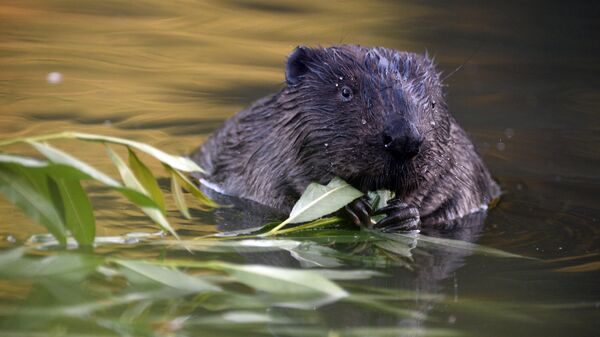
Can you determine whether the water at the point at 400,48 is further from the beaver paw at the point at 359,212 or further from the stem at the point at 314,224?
the beaver paw at the point at 359,212

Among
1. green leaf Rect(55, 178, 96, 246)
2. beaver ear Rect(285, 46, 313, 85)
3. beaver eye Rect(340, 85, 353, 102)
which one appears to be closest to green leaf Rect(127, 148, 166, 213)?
green leaf Rect(55, 178, 96, 246)

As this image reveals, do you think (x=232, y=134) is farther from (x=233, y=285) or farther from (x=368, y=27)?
(x=368, y=27)

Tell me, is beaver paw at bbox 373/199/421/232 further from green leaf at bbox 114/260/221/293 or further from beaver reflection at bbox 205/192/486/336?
green leaf at bbox 114/260/221/293

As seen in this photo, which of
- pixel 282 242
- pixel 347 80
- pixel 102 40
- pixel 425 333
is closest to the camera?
pixel 425 333

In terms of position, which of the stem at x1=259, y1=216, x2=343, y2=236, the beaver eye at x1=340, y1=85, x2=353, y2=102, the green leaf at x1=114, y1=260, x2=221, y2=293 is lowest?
the stem at x1=259, y1=216, x2=343, y2=236

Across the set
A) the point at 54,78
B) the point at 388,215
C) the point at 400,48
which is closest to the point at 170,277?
the point at 388,215

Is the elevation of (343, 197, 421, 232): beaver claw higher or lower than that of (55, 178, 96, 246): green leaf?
lower

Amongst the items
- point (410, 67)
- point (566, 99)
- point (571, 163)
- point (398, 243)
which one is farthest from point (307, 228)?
point (566, 99)
